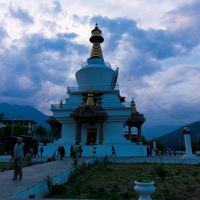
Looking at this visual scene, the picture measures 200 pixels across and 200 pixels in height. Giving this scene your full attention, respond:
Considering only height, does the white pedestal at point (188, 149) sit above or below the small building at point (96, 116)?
below

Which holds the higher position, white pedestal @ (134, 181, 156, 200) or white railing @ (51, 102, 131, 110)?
white railing @ (51, 102, 131, 110)

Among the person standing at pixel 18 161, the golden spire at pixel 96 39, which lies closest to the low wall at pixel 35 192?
the person standing at pixel 18 161

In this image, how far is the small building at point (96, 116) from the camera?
32906 millimetres

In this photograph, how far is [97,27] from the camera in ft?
148

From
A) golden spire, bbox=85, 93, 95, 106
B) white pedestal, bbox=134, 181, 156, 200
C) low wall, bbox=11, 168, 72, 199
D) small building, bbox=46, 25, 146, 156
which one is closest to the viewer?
white pedestal, bbox=134, 181, 156, 200

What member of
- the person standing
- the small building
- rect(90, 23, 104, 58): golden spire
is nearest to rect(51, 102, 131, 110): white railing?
the small building

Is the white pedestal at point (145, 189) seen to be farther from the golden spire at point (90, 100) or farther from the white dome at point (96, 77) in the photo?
the white dome at point (96, 77)

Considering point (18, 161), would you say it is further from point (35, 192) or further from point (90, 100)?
point (90, 100)

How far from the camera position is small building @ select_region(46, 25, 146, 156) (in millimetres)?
32906

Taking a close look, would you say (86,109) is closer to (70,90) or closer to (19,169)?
(70,90)

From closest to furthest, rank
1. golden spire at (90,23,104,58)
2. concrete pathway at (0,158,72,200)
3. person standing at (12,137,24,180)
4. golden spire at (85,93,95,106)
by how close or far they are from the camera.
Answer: concrete pathway at (0,158,72,200), person standing at (12,137,24,180), golden spire at (85,93,95,106), golden spire at (90,23,104,58)

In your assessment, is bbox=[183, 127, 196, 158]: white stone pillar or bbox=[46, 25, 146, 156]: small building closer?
bbox=[183, 127, 196, 158]: white stone pillar

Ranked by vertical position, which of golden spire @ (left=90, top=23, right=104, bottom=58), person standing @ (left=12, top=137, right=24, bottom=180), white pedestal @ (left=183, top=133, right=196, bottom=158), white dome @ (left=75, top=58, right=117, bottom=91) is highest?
golden spire @ (left=90, top=23, right=104, bottom=58)

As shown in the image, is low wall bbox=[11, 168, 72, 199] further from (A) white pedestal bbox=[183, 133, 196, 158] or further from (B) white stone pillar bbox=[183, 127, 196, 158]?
(B) white stone pillar bbox=[183, 127, 196, 158]
